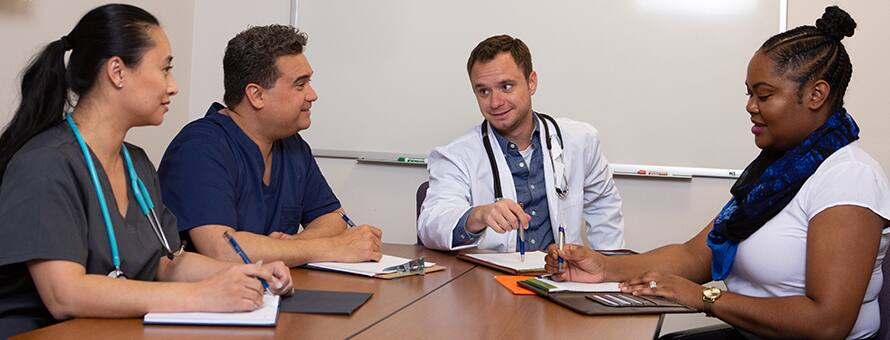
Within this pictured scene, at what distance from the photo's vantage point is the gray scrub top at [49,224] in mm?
1356

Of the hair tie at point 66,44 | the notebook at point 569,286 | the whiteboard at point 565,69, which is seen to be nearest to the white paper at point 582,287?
the notebook at point 569,286

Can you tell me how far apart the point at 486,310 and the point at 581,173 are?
144 cm

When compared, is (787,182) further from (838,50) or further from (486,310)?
(486,310)

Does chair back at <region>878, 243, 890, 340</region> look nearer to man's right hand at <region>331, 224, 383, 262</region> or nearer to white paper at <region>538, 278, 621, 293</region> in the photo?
white paper at <region>538, 278, 621, 293</region>

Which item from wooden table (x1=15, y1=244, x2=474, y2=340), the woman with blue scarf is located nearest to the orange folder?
wooden table (x1=15, y1=244, x2=474, y2=340)

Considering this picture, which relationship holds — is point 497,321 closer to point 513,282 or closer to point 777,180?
point 513,282

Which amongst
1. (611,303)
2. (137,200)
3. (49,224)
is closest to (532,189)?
(611,303)

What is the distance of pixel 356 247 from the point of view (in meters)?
2.12

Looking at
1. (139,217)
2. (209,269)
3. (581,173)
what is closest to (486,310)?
(209,269)

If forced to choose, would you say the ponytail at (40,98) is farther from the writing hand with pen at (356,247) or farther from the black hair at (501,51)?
the black hair at (501,51)

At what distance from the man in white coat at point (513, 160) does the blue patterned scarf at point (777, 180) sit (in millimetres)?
922

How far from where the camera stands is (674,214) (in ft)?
12.0

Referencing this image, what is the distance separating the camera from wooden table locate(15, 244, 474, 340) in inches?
48.0

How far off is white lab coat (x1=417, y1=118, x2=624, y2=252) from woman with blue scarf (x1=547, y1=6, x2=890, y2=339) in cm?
86
